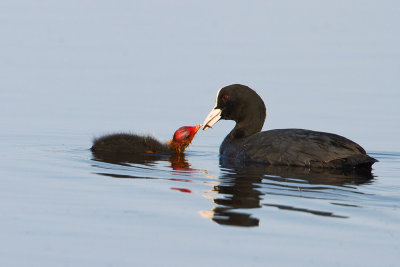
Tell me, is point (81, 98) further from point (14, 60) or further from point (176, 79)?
point (14, 60)

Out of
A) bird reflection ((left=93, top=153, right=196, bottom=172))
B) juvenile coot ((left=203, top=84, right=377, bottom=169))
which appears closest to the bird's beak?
juvenile coot ((left=203, top=84, right=377, bottom=169))

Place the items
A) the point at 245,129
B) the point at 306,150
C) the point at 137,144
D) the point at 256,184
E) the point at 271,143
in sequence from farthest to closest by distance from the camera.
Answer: the point at 245,129
the point at 137,144
the point at 271,143
the point at 306,150
the point at 256,184

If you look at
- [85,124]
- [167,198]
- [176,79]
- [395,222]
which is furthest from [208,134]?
[395,222]

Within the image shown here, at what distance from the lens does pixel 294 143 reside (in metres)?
11.4

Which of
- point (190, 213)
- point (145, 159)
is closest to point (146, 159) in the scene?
point (145, 159)

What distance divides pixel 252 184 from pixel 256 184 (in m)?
0.04

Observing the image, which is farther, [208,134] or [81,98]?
[81,98]

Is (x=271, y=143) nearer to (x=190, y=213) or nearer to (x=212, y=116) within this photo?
(x=212, y=116)

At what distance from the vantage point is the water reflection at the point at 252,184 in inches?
340

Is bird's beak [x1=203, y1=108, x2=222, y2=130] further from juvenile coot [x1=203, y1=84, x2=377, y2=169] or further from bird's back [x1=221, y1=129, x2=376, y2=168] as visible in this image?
bird's back [x1=221, y1=129, x2=376, y2=168]

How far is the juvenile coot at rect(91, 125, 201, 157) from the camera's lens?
12688 millimetres

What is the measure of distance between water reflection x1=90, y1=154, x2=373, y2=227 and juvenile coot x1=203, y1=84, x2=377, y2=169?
14 centimetres

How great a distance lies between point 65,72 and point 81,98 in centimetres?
271

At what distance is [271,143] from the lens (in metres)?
11.7
